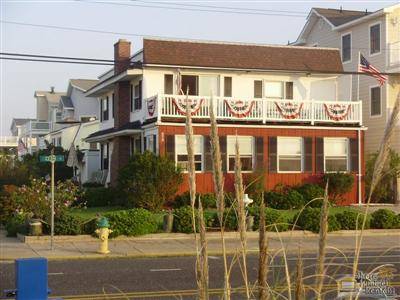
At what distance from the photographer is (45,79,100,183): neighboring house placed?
4481cm

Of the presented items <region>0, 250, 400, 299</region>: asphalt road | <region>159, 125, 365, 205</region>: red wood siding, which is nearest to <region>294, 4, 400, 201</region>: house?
<region>159, 125, 365, 205</region>: red wood siding

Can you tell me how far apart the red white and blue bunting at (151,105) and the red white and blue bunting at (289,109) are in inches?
229

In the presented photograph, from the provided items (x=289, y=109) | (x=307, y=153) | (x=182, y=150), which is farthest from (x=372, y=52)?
(x=182, y=150)

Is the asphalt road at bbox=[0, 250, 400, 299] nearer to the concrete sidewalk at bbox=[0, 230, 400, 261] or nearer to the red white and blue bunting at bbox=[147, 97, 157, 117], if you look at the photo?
the concrete sidewalk at bbox=[0, 230, 400, 261]

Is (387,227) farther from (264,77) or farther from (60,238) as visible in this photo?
(264,77)

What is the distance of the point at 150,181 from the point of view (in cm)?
2652

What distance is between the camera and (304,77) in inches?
1351

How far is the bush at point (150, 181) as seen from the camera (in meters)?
26.5

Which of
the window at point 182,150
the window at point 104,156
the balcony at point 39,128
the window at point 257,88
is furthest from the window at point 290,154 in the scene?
the balcony at point 39,128

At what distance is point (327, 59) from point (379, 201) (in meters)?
7.93

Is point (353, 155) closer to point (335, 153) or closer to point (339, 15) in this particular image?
point (335, 153)

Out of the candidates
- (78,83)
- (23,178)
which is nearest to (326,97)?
(23,178)

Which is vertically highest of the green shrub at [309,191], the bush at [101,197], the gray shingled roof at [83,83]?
the gray shingled roof at [83,83]

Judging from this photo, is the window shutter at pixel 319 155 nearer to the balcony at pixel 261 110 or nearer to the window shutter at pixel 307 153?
the window shutter at pixel 307 153
